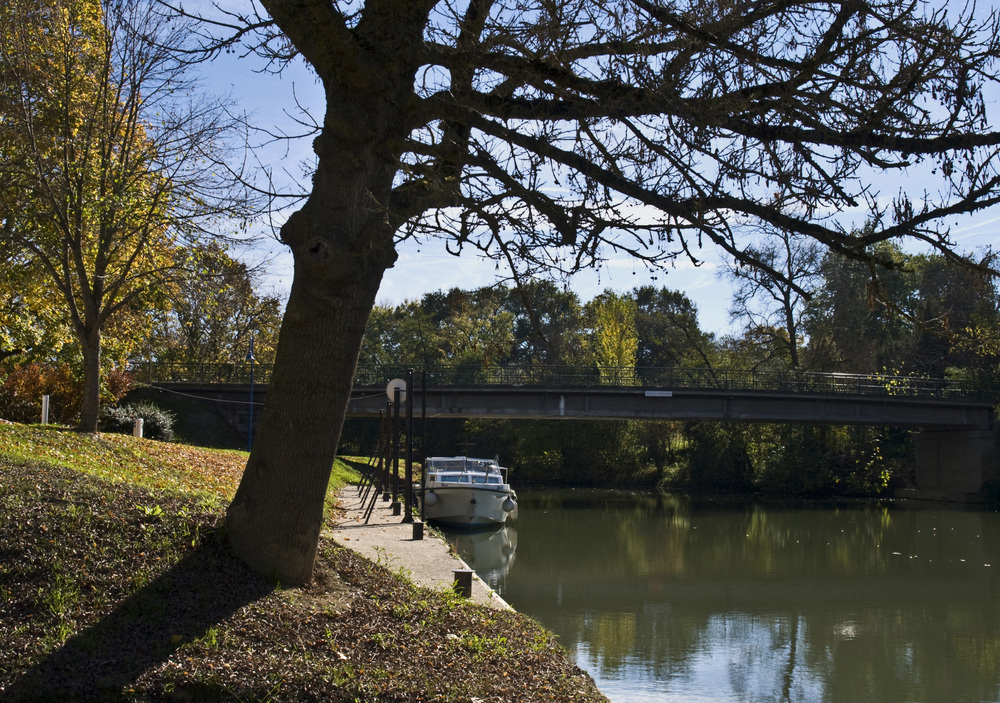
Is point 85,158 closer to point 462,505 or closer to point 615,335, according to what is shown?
point 462,505

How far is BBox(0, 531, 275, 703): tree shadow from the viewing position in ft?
19.4

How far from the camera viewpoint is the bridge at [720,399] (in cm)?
4119

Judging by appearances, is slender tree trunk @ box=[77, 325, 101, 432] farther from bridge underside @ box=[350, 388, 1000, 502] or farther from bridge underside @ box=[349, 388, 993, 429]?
bridge underside @ box=[349, 388, 993, 429]

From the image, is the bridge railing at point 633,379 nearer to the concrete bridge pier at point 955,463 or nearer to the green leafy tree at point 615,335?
the concrete bridge pier at point 955,463

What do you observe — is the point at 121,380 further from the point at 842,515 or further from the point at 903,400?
the point at 903,400

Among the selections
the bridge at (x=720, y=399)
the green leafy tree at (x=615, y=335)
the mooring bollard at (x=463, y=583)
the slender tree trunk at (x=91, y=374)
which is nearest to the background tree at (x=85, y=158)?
the slender tree trunk at (x=91, y=374)

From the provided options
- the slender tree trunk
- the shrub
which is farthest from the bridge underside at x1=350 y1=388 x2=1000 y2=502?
the slender tree trunk

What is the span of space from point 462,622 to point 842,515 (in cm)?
3192

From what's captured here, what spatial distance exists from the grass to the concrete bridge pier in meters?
40.3

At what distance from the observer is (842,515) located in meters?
36.6

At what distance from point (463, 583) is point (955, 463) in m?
41.2

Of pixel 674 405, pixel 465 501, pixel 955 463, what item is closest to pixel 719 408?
pixel 674 405

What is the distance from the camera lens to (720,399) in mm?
42000

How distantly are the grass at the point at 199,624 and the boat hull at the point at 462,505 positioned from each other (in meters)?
18.2
